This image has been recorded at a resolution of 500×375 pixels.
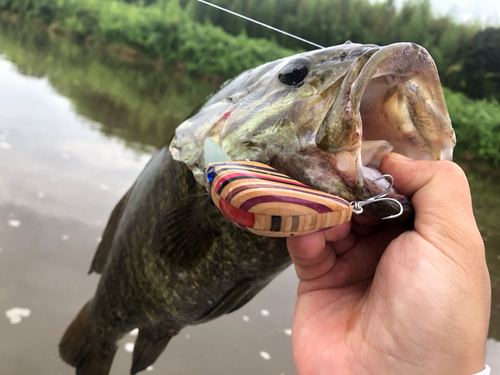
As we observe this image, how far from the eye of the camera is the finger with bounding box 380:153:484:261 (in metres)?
0.84

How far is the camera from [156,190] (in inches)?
62.9

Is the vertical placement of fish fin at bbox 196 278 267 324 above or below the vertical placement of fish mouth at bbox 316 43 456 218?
below

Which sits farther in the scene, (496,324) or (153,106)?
(153,106)

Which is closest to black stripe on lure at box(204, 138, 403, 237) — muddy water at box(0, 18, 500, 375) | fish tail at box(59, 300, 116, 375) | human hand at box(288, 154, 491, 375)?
human hand at box(288, 154, 491, 375)

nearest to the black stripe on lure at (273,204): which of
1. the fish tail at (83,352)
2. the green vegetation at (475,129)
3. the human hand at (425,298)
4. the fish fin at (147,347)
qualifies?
the human hand at (425,298)

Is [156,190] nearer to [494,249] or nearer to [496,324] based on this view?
[496,324]

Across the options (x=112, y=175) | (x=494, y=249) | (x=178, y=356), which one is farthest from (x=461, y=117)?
(x=178, y=356)

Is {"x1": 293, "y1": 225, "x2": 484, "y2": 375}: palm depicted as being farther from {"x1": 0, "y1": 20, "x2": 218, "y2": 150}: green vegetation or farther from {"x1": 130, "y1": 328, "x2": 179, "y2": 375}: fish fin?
{"x1": 0, "y1": 20, "x2": 218, "y2": 150}: green vegetation

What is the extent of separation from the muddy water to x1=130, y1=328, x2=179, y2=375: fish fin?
0.74 metres

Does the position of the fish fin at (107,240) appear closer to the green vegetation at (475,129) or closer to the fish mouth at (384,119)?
the fish mouth at (384,119)

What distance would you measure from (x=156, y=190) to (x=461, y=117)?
580 inches

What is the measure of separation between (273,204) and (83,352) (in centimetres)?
183

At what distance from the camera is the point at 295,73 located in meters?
1.07

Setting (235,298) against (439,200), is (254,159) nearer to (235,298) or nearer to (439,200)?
(439,200)
